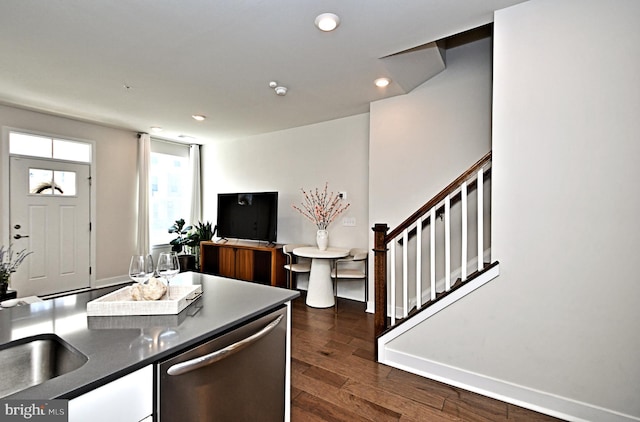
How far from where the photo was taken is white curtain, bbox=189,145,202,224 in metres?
5.98

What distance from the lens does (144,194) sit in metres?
5.20

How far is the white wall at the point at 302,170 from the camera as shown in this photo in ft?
13.8

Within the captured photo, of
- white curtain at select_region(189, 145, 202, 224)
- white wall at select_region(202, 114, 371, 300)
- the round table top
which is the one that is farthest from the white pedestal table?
white curtain at select_region(189, 145, 202, 224)

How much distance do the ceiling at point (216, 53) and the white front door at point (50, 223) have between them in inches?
36.1

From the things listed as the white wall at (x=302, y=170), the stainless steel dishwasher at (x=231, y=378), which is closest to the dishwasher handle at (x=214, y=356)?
the stainless steel dishwasher at (x=231, y=378)

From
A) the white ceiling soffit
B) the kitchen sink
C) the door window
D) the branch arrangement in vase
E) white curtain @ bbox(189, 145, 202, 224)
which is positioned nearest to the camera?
the kitchen sink

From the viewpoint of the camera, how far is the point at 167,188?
18.9 feet

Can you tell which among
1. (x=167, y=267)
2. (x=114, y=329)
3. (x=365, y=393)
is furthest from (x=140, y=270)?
(x=365, y=393)

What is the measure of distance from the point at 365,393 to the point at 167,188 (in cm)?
526

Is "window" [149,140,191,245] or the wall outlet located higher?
"window" [149,140,191,245]

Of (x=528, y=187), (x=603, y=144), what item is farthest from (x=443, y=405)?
(x=603, y=144)

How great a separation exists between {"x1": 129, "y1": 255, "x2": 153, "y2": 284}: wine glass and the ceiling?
1.70 meters

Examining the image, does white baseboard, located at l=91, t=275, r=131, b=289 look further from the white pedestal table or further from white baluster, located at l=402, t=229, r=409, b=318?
white baluster, located at l=402, t=229, r=409, b=318

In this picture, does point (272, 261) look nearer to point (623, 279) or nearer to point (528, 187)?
point (528, 187)
